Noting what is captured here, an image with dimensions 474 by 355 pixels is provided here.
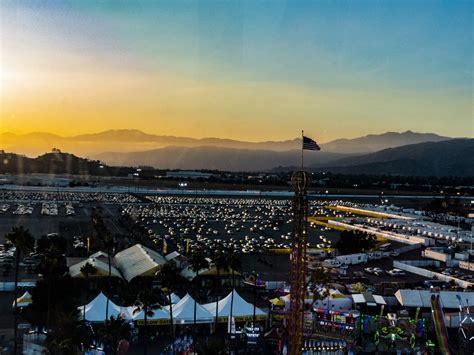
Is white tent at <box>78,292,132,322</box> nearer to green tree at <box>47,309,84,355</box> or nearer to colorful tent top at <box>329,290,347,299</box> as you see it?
green tree at <box>47,309,84,355</box>

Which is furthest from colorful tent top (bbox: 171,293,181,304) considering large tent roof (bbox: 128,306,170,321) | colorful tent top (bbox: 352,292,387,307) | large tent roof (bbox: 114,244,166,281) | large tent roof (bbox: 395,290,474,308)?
large tent roof (bbox: 395,290,474,308)

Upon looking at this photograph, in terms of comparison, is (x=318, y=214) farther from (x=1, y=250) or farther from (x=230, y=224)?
(x=1, y=250)

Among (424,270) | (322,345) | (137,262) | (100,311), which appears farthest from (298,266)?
(424,270)

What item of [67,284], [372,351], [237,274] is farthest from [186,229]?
[372,351]

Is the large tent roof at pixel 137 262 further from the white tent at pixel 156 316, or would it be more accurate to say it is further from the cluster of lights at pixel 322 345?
the cluster of lights at pixel 322 345

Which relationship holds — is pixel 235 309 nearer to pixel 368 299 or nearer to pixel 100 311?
pixel 100 311

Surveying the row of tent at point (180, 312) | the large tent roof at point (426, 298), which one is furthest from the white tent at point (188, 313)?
the large tent roof at point (426, 298)
